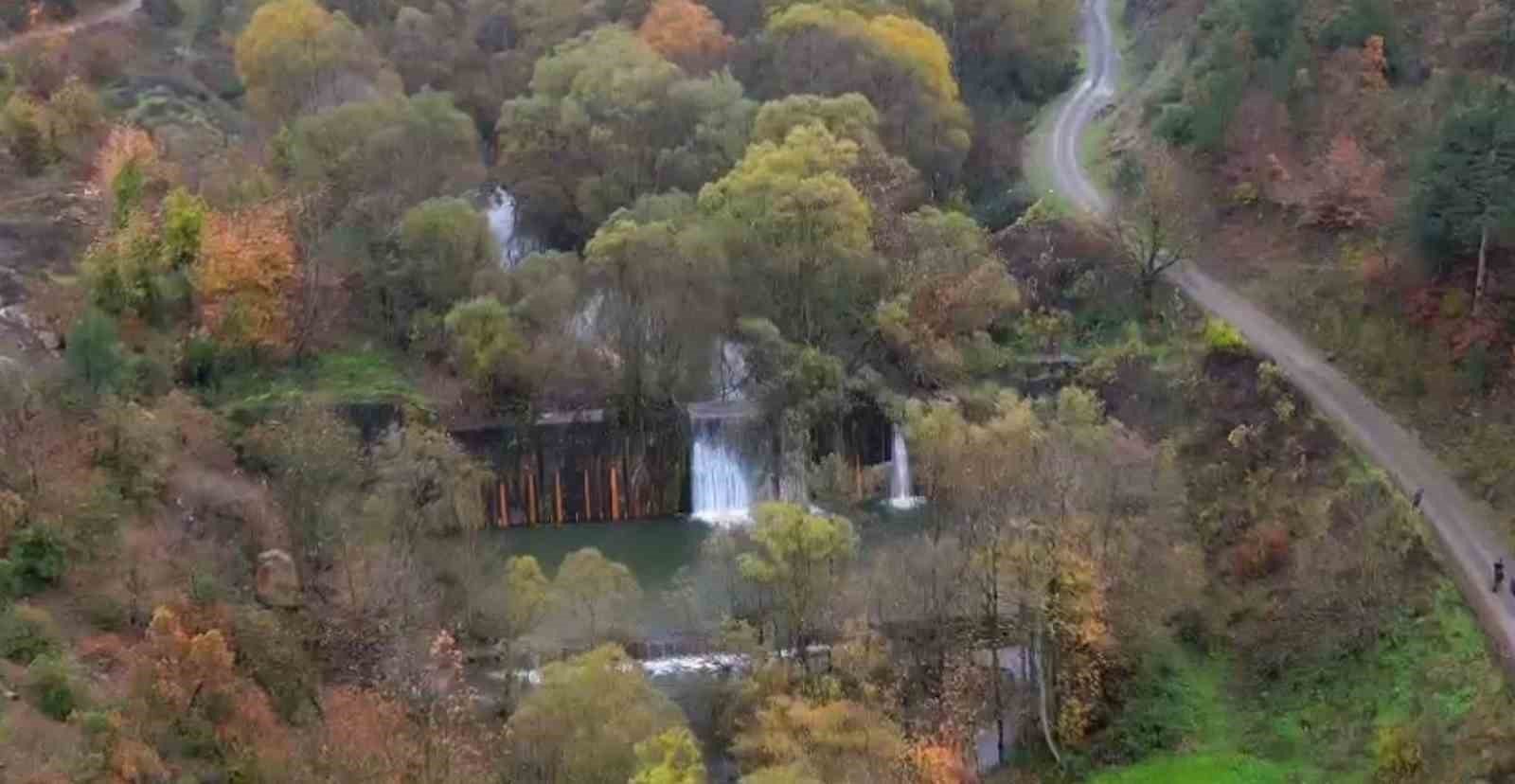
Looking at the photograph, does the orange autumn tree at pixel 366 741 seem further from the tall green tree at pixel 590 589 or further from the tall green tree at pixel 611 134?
the tall green tree at pixel 611 134

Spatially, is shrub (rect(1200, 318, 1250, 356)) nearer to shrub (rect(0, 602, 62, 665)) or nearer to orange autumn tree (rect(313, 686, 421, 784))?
orange autumn tree (rect(313, 686, 421, 784))

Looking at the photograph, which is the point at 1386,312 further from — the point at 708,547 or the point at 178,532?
the point at 178,532

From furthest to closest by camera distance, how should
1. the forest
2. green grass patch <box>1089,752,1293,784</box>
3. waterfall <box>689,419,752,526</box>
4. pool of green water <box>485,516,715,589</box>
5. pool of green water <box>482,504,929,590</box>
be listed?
waterfall <box>689,419,752,526</box> → pool of green water <box>485,516,715,589</box> → pool of green water <box>482,504,929,590</box> → green grass patch <box>1089,752,1293,784</box> → the forest

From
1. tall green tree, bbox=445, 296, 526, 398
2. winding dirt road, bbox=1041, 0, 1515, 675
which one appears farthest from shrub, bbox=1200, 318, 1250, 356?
tall green tree, bbox=445, 296, 526, 398

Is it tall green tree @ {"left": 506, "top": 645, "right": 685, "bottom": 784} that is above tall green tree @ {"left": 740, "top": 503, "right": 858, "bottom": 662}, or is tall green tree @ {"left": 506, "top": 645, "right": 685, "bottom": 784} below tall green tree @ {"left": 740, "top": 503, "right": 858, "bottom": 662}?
below

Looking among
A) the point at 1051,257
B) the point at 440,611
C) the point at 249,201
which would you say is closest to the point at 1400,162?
the point at 1051,257

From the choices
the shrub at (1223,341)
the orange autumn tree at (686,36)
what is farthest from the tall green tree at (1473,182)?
the orange autumn tree at (686,36)

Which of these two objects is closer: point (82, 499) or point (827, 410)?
point (82, 499)
